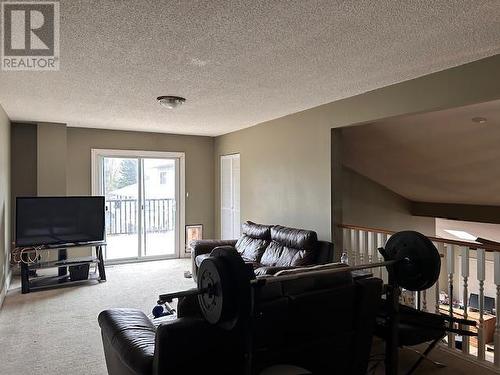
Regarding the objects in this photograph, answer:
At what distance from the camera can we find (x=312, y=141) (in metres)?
4.55

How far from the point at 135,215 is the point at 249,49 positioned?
497 centimetres

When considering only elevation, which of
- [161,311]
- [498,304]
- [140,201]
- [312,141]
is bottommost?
[161,311]

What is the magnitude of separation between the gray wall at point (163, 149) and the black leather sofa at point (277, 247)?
1.99m

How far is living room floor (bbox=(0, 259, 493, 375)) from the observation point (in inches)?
114

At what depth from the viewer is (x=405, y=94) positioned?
3.31 meters

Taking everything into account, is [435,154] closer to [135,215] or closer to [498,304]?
[498,304]

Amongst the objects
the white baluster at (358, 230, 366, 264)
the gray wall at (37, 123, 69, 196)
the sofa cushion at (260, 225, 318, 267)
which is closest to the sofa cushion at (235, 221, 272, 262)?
the sofa cushion at (260, 225, 318, 267)

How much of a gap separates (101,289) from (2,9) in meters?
3.96

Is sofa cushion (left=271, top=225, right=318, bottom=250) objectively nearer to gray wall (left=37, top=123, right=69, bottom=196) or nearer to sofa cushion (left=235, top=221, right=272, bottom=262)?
sofa cushion (left=235, top=221, right=272, bottom=262)

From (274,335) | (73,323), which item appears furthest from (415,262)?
(73,323)

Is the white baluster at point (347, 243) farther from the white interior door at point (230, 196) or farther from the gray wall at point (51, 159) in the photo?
the gray wall at point (51, 159)

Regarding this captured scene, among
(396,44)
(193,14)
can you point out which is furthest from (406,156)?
(193,14)

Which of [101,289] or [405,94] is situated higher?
[405,94]

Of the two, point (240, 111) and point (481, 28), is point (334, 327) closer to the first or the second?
point (481, 28)
